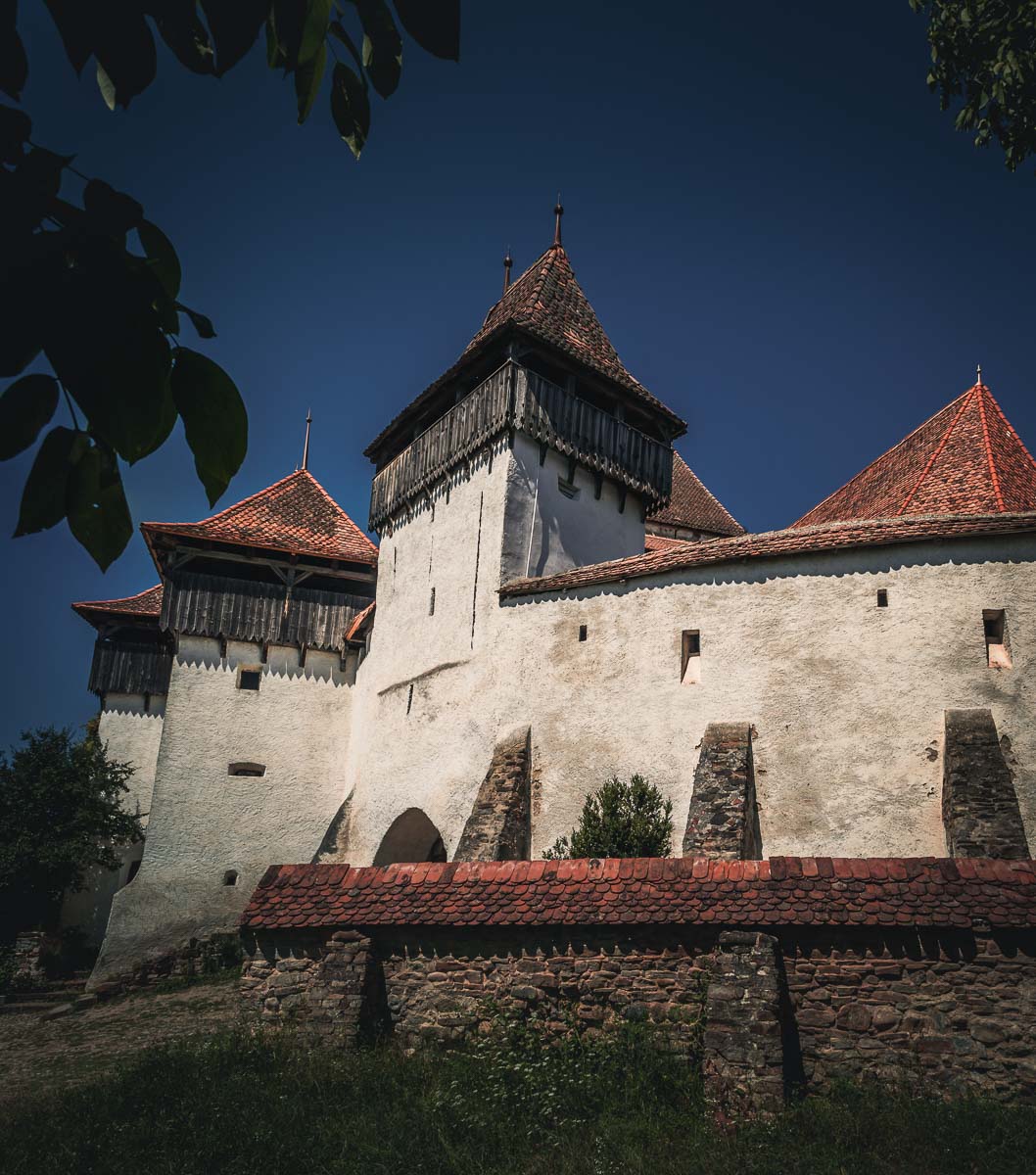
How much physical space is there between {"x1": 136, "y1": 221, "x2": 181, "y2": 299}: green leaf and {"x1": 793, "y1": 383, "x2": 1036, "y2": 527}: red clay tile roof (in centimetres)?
1341

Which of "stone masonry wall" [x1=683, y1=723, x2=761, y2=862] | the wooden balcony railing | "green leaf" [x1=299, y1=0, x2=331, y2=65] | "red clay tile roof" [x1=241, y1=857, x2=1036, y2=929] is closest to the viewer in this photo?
"green leaf" [x1=299, y1=0, x2=331, y2=65]

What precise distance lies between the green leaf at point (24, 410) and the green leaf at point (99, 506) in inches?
4.4

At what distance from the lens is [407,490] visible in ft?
66.5

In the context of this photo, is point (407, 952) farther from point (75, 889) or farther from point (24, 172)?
point (75, 889)

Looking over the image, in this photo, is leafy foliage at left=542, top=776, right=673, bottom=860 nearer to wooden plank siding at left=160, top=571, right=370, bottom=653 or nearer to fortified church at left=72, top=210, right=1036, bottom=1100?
fortified church at left=72, top=210, right=1036, bottom=1100

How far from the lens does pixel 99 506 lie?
5.64ft

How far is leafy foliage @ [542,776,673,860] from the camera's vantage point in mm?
12750

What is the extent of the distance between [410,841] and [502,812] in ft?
14.8

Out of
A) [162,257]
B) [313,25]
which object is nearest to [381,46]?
[313,25]

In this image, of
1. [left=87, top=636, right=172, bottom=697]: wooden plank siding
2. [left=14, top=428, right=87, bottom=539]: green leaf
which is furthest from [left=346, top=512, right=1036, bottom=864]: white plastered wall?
[left=14, top=428, right=87, bottom=539]: green leaf

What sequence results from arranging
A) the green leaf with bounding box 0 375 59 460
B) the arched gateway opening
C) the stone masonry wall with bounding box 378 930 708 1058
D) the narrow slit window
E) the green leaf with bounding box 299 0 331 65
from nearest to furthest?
the green leaf with bounding box 0 375 59 460 → the green leaf with bounding box 299 0 331 65 → the stone masonry wall with bounding box 378 930 708 1058 → the arched gateway opening → the narrow slit window

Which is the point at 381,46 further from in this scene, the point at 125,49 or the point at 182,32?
the point at 125,49

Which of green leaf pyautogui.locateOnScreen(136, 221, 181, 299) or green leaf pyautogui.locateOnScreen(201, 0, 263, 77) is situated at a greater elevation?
green leaf pyautogui.locateOnScreen(201, 0, 263, 77)

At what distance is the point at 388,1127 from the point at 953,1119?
166 inches
